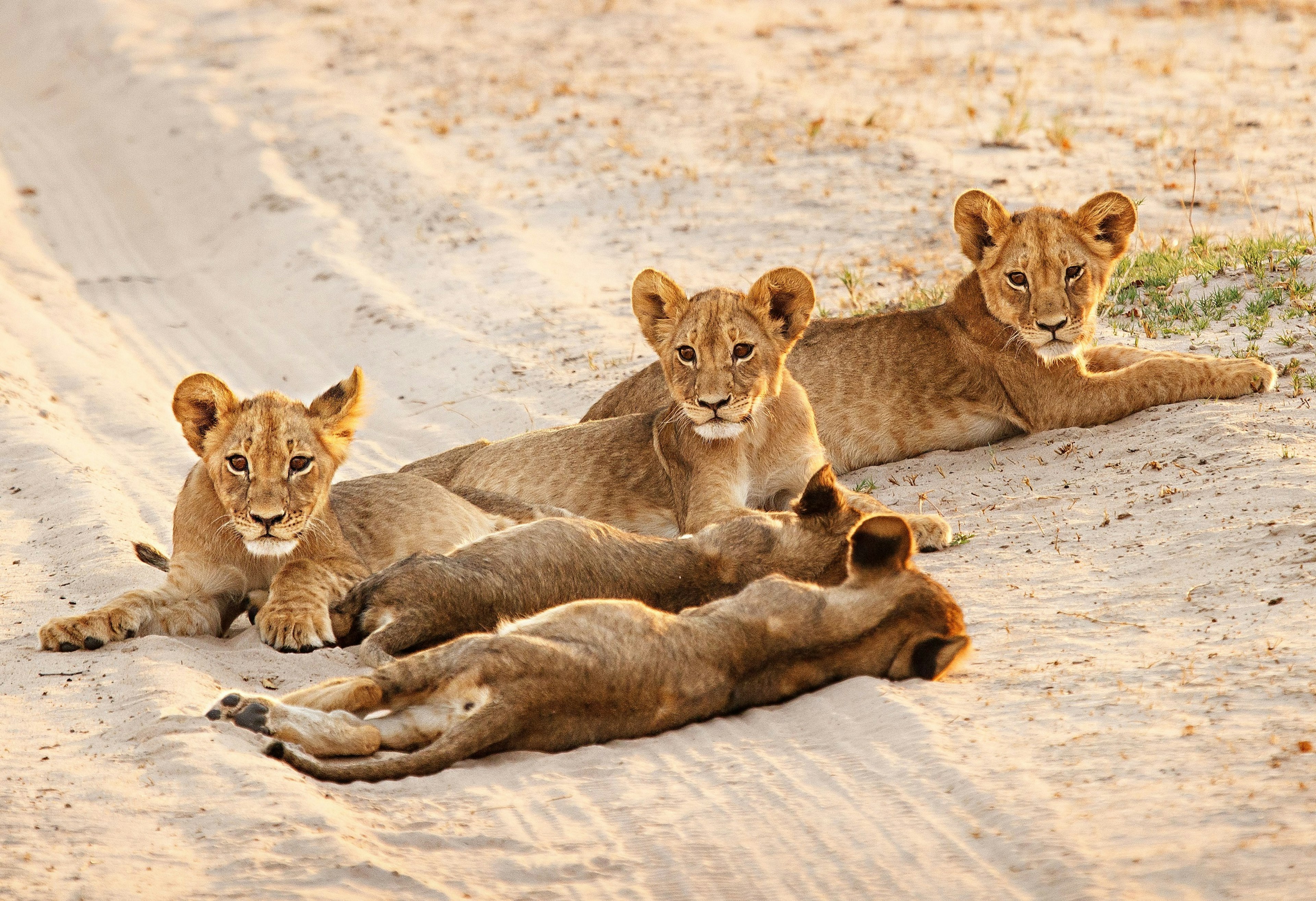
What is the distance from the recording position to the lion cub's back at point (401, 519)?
19.2 feet

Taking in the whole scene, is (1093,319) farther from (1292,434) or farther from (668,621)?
(668,621)

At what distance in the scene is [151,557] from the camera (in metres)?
5.79

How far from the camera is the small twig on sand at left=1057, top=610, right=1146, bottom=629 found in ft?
15.0

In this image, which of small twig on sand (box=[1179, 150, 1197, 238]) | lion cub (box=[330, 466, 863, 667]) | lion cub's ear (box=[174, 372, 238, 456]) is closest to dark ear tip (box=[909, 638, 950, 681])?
lion cub (box=[330, 466, 863, 667])

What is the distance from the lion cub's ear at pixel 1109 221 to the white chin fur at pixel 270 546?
4122 millimetres

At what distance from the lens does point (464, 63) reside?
15.7 meters

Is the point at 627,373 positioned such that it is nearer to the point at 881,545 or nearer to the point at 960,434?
the point at 960,434

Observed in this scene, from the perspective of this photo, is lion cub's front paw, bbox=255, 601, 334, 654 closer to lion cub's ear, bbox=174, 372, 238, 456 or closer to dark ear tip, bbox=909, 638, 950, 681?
lion cub's ear, bbox=174, 372, 238, 456

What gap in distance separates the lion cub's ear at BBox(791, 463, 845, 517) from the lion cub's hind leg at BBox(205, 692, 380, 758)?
1717mm

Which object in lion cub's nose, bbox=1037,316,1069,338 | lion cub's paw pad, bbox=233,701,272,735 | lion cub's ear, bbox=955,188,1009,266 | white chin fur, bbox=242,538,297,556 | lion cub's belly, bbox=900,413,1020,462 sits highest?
lion cub's ear, bbox=955,188,1009,266

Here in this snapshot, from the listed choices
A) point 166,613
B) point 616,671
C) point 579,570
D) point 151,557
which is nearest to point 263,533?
point 166,613

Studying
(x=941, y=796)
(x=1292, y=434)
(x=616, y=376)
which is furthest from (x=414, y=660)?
(x=616, y=376)

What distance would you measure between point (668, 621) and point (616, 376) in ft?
16.3

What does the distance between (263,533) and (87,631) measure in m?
0.68
